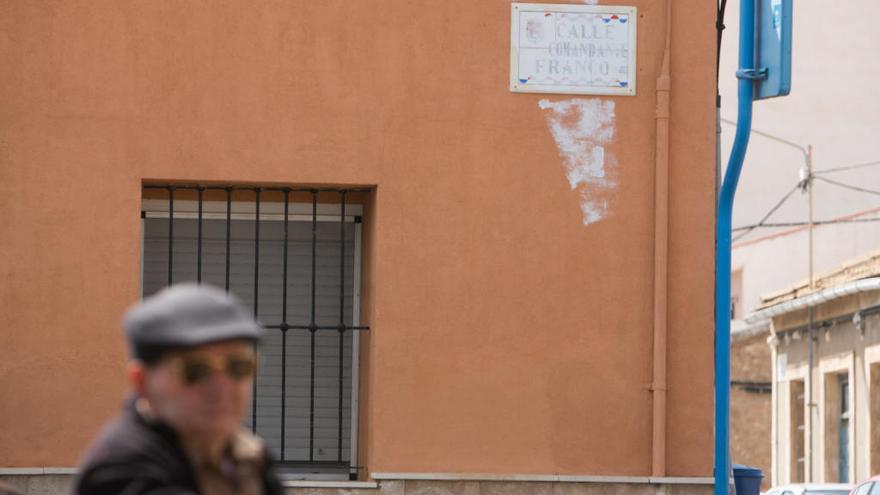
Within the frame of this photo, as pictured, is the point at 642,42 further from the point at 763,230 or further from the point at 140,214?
the point at 763,230

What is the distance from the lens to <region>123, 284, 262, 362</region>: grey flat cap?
295cm

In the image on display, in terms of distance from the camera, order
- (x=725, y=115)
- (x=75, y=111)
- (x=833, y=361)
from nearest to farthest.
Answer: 1. (x=75, y=111)
2. (x=833, y=361)
3. (x=725, y=115)

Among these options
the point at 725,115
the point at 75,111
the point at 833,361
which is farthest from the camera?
the point at 725,115

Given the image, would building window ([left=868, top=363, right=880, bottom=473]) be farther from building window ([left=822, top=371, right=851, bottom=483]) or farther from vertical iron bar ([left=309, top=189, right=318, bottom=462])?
vertical iron bar ([left=309, top=189, right=318, bottom=462])

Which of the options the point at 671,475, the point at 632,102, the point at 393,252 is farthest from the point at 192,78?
the point at 671,475

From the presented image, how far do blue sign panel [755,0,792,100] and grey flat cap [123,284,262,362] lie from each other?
7300 mm

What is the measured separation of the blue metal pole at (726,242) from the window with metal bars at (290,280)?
2.06m

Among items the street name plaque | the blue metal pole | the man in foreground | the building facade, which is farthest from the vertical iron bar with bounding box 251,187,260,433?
the building facade

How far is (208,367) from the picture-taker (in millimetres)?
2979

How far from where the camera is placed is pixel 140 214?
10273mm

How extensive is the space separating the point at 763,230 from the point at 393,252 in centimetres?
3286

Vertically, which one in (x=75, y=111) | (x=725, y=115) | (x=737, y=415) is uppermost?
(x=725, y=115)

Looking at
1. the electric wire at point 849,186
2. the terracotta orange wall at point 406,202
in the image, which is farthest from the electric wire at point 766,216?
the terracotta orange wall at point 406,202

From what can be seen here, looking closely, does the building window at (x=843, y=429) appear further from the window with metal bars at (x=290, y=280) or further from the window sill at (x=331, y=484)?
the window sill at (x=331, y=484)
